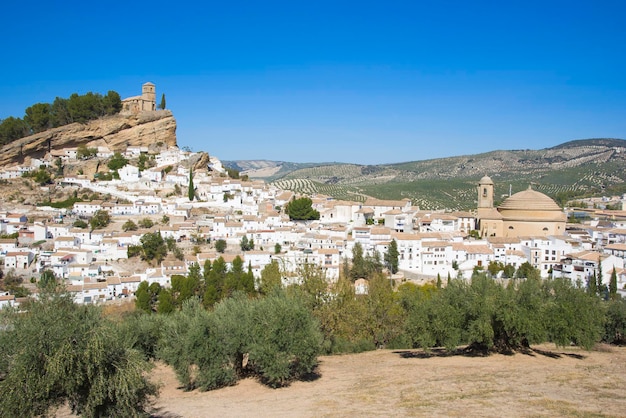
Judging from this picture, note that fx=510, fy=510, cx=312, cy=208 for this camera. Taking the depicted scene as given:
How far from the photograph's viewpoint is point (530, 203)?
144 ft

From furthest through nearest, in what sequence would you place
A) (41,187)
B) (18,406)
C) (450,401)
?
1. (41,187)
2. (450,401)
3. (18,406)

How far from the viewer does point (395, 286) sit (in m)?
35.1

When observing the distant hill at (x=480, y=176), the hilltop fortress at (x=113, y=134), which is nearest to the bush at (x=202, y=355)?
the hilltop fortress at (x=113, y=134)

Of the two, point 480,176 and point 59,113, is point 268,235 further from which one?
point 480,176

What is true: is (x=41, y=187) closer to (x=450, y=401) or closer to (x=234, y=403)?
(x=234, y=403)

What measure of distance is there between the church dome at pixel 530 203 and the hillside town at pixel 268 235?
87 mm

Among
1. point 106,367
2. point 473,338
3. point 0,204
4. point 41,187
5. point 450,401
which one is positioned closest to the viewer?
point 106,367

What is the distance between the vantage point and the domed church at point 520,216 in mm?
42250

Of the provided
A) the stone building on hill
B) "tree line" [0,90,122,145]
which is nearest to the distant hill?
the stone building on hill

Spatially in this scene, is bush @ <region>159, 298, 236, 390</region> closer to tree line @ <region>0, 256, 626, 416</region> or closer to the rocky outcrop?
tree line @ <region>0, 256, 626, 416</region>

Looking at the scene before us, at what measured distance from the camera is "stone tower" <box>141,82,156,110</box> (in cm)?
6488

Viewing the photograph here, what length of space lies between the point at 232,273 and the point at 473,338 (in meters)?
21.9

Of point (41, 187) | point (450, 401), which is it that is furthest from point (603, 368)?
point (41, 187)

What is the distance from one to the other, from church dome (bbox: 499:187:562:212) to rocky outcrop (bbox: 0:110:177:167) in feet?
134
